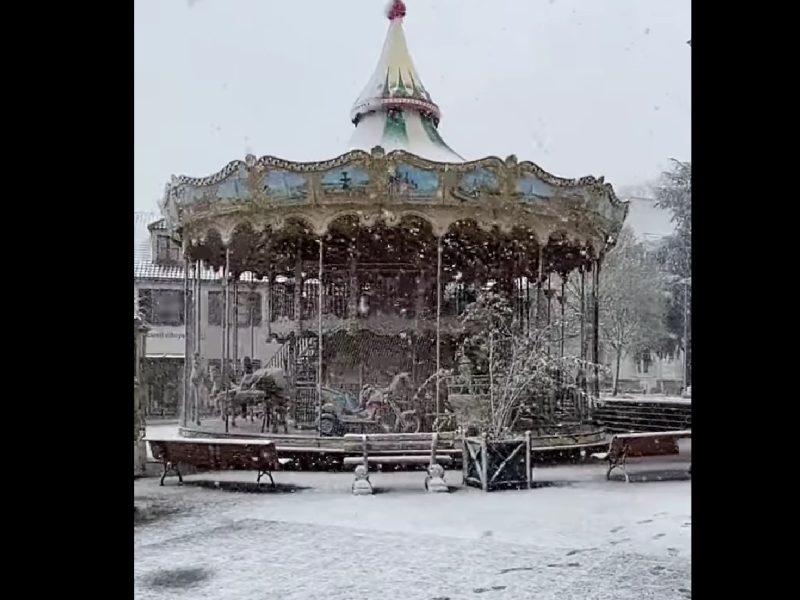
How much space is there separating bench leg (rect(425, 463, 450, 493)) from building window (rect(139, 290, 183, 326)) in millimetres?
8121

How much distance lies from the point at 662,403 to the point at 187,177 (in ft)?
22.9

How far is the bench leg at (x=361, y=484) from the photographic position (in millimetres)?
6414

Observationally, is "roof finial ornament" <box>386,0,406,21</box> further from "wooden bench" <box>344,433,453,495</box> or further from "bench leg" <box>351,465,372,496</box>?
"bench leg" <box>351,465,372,496</box>

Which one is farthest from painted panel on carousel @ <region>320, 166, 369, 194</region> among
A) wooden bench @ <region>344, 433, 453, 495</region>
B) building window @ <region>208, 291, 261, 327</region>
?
building window @ <region>208, 291, 261, 327</region>

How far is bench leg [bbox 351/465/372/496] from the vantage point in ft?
21.0

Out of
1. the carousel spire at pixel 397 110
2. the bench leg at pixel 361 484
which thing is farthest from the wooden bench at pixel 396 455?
the carousel spire at pixel 397 110

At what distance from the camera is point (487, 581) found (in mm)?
4227

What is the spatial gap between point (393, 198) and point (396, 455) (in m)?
2.49

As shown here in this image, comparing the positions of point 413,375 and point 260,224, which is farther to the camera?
point 413,375
